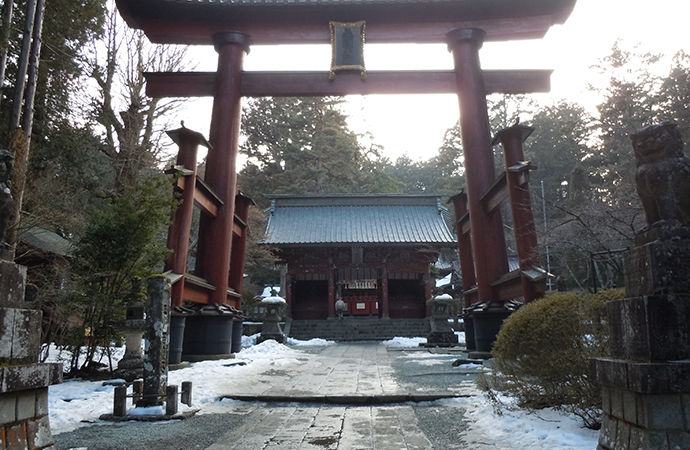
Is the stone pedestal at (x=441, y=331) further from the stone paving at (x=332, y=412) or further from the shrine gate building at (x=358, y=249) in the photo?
the stone paving at (x=332, y=412)

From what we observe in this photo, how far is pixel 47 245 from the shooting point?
15.1m

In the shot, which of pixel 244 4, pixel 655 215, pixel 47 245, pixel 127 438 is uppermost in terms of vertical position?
pixel 244 4

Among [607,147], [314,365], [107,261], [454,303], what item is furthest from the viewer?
[607,147]

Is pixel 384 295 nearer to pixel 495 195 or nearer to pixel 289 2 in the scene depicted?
pixel 495 195

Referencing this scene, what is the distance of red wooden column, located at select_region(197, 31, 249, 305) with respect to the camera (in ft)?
35.4

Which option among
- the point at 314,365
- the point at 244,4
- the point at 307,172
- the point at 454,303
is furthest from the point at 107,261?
the point at 307,172

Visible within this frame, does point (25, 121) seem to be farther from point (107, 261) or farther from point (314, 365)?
point (314, 365)

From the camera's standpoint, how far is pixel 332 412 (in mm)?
5402

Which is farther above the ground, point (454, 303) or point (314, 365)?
point (454, 303)

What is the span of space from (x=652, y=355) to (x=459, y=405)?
325 cm

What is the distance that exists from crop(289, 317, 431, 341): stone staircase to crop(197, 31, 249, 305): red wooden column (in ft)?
38.4

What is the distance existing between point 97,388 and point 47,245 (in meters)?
10.5

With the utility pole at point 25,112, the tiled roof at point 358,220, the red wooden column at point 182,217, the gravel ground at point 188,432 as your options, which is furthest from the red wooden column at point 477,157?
the tiled roof at point 358,220

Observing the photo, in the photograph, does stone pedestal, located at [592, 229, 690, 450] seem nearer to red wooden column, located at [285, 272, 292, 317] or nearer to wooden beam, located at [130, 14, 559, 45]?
wooden beam, located at [130, 14, 559, 45]
